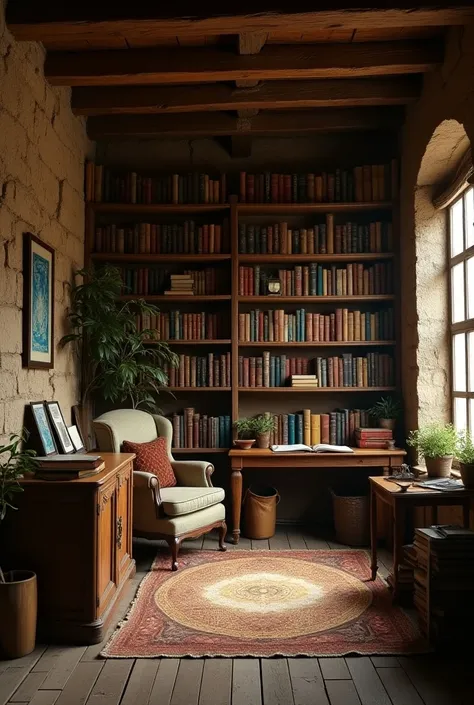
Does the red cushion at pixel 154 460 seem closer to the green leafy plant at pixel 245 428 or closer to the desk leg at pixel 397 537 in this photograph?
the green leafy plant at pixel 245 428

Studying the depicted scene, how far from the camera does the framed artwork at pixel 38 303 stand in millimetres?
3682

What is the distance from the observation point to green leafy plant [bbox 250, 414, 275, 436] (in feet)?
17.0

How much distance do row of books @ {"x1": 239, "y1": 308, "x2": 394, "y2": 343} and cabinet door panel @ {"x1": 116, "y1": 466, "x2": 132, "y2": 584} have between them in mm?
1826

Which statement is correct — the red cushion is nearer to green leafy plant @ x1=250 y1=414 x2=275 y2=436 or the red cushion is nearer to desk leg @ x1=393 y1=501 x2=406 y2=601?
green leafy plant @ x1=250 y1=414 x2=275 y2=436

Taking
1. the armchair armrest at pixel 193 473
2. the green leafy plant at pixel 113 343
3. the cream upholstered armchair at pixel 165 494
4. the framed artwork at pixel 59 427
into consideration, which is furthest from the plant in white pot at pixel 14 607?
the armchair armrest at pixel 193 473

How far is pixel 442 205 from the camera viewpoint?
4672 mm

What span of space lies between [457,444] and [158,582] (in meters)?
2.22

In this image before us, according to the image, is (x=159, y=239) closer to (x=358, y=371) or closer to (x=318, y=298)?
(x=318, y=298)

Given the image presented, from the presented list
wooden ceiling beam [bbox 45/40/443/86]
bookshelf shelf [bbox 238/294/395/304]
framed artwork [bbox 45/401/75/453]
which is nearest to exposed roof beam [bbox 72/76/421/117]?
wooden ceiling beam [bbox 45/40/443/86]

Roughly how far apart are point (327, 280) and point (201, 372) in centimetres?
137

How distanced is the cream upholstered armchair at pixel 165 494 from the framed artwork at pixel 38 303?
77cm

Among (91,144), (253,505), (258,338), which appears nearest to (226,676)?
(253,505)

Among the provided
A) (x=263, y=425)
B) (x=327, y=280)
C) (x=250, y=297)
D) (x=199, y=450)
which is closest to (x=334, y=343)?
(x=327, y=280)

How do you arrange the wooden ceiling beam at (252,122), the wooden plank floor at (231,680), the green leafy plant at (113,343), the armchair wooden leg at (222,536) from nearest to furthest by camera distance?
1. the wooden plank floor at (231,680)
2. the armchair wooden leg at (222,536)
3. the green leafy plant at (113,343)
4. the wooden ceiling beam at (252,122)
